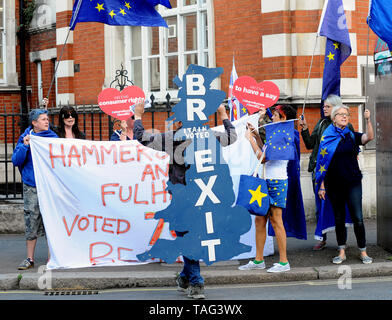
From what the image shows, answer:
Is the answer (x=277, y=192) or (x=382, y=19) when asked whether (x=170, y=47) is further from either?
(x=277, y=192)

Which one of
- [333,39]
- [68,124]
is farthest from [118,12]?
[333,39]

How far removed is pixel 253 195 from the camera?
751 centimetres

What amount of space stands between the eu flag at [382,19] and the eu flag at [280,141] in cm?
149

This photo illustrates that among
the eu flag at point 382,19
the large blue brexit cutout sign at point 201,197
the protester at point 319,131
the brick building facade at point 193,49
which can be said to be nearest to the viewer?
Result: the large blue brexit cutout sign at point 201,197

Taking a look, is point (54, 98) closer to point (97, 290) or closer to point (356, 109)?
point (356, 109)

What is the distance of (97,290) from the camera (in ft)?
24.7

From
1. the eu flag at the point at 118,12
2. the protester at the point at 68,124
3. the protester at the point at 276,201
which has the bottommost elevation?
the protester at the point at 276,201

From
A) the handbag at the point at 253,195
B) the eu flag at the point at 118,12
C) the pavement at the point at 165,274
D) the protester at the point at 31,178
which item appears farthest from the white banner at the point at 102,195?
the eu flag at the point at 118,12

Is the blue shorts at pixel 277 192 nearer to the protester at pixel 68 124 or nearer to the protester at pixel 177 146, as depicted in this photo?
the protester at pixel 177 146

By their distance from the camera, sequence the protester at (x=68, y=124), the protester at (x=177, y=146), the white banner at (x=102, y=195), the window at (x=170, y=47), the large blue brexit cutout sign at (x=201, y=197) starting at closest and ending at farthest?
the large blue brexit cutout sign at (x=201, y=197) < the protester at (x=177, y=146) < the white banner at (x=102, y=195) < the protester at (x=68, y=124) < the window at (x=170, y=47)

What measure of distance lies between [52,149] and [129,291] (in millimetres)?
2035

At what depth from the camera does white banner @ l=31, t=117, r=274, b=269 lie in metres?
8.27

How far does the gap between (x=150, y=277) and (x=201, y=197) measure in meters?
1.39

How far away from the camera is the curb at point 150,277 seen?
762 cm
